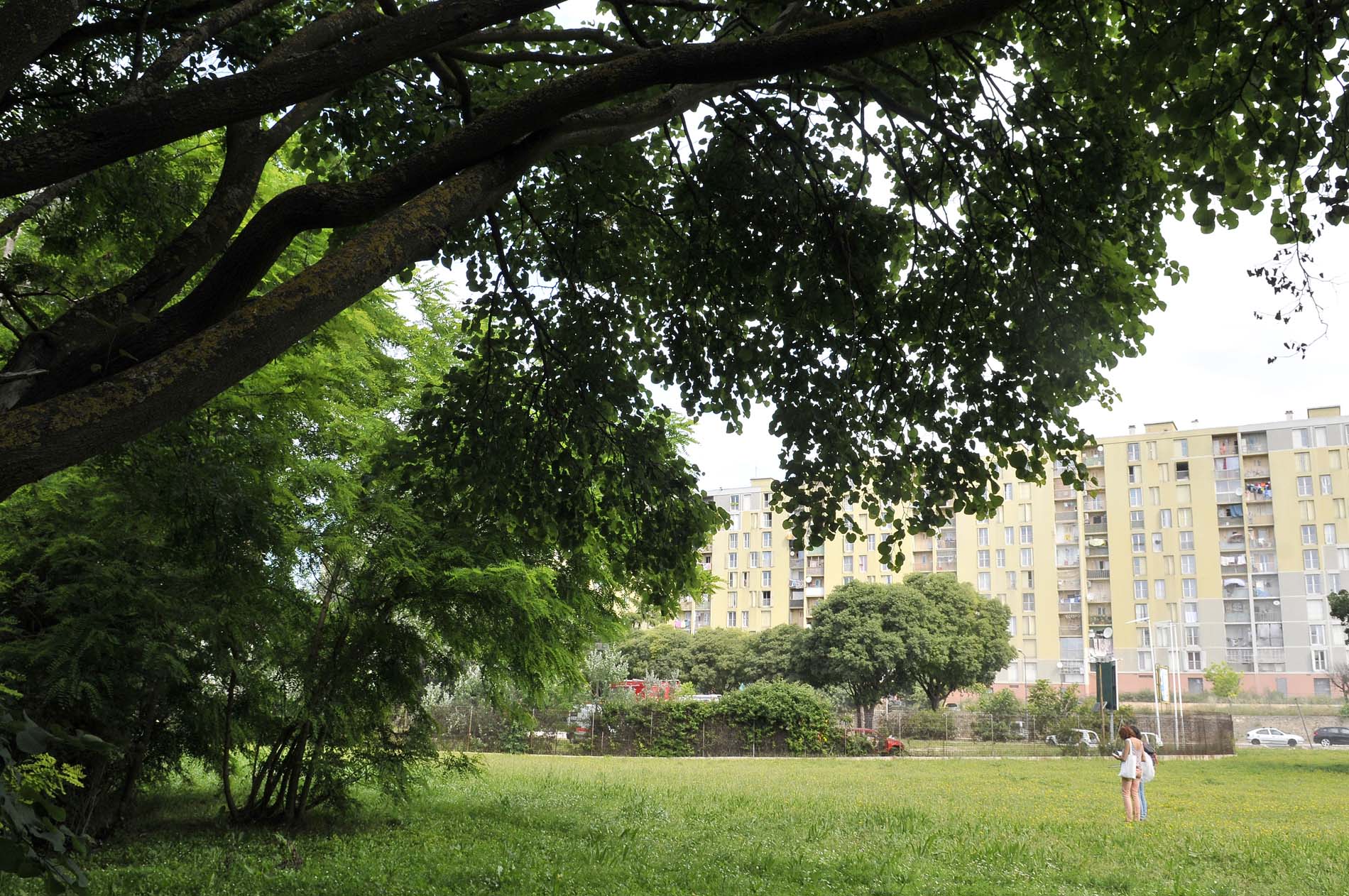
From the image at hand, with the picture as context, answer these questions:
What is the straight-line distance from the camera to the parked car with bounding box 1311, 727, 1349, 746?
152ft

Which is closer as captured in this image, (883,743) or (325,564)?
(325,564)

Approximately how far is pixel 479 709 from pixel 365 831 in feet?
75.8

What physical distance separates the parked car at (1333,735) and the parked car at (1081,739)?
20303mm

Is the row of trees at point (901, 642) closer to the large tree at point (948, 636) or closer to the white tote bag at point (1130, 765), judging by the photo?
the large tree at point (948, 636)

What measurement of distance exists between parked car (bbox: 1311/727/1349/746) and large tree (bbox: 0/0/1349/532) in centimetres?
4911

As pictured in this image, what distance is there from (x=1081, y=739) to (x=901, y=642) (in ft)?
64.2

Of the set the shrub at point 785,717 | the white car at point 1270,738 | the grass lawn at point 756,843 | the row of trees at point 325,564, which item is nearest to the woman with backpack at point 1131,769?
the grass lawn at point 756,843

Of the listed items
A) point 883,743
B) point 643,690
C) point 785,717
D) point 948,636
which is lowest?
point 883,743

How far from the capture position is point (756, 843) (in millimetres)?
11211

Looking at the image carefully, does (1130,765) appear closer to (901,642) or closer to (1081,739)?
(1081,739)

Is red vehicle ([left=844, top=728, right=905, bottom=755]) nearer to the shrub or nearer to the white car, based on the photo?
the shrub

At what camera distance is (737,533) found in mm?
99500

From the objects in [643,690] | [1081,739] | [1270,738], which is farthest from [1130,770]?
[1270,738]

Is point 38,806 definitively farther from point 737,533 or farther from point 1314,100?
point 737,533
